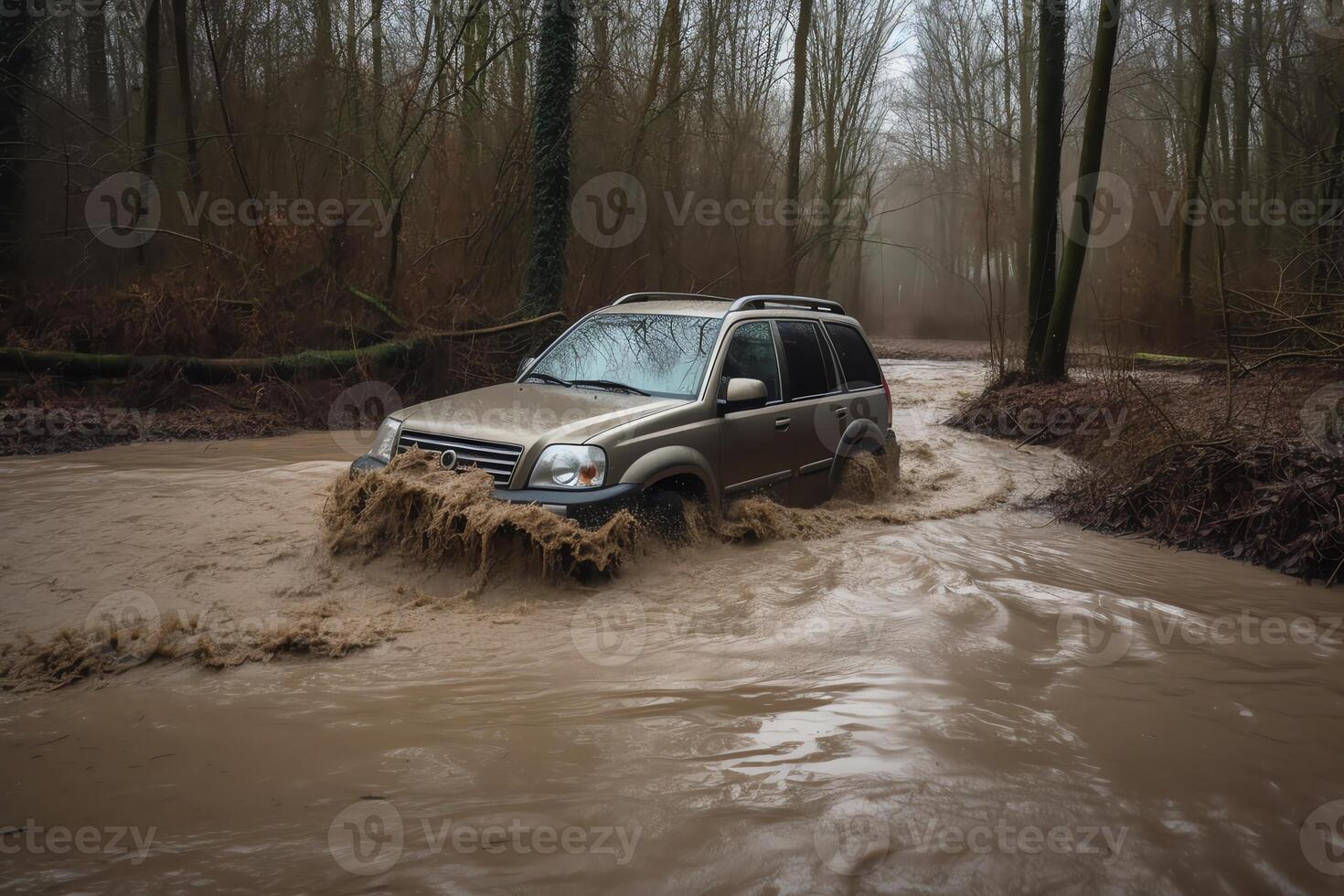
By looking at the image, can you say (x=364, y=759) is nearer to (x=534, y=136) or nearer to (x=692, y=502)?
(x=692, y=502)

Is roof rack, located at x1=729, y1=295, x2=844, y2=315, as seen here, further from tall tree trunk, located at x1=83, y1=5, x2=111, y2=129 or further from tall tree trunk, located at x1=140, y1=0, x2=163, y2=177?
tall tree trunk, located at x1=83, y1=5, x2=111, y2=129

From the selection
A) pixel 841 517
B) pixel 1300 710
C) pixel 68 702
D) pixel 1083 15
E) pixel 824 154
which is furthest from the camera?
pixel 1083 15

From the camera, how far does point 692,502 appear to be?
5.96 meters

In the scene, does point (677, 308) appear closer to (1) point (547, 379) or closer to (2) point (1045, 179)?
(1) point (547, 379)

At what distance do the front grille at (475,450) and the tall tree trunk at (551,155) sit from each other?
26.7 ft

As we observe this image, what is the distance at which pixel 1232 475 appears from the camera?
7270 millimetres

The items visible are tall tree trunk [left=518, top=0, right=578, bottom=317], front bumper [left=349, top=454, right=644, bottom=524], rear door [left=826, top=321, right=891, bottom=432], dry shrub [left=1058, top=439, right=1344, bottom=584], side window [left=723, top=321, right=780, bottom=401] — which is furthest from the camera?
tall tree trunk [left=518, top=0, right=578, bottom=317]

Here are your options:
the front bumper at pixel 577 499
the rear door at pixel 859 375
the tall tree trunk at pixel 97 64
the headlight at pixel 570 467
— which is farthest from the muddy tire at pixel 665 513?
the tall tree trunk at pixel 97 64

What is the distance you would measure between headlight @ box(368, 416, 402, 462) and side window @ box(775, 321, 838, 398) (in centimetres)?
287

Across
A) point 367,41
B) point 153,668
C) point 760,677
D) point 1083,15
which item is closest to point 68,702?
point 153,668

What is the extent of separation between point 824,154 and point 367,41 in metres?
13.7

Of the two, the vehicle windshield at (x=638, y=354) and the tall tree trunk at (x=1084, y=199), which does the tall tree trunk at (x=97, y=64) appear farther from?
the tall tree trunk at (x=1084, y=199)

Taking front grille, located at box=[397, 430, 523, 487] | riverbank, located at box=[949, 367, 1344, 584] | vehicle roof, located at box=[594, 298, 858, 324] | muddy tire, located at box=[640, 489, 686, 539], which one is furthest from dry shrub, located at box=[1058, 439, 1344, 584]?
front grille, located at box=[397, 430, 523, 487]

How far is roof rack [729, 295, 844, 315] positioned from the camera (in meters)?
6.80
